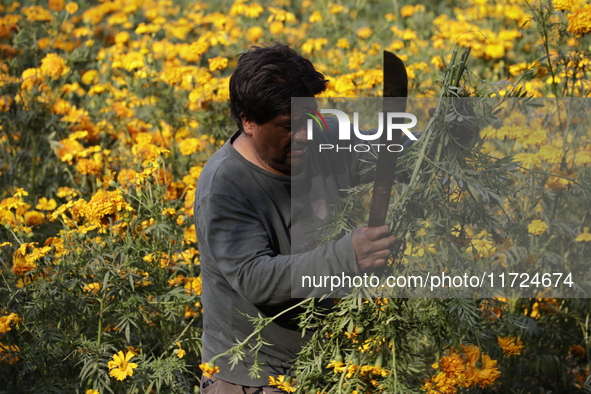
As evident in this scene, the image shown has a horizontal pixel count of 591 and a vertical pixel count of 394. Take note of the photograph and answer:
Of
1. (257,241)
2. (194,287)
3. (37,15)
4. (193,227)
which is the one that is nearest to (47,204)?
(193,227)

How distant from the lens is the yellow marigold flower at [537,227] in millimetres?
3020

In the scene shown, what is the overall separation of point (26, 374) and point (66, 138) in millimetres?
1831

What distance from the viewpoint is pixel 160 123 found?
4.39m

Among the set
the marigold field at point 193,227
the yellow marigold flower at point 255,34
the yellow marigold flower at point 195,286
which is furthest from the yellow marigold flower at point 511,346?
the yellow marigold flower at point 255,34

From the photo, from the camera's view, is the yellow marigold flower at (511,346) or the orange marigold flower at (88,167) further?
the orange marigold flower at (88,167)

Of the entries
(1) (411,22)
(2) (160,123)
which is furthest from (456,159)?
(1) (411,22)

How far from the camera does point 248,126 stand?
2.19 metres

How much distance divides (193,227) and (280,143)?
46.0 inches

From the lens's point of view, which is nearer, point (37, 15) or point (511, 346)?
point (511, 346)

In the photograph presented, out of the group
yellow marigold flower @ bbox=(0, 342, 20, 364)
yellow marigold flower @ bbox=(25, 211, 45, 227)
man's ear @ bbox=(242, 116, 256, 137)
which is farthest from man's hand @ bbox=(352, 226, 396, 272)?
yellow marigold flower @ bbox=(25, 211, 45, 227)

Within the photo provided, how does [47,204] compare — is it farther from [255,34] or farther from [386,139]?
[386,139]

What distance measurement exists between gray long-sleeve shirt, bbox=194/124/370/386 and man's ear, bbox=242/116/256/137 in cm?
9

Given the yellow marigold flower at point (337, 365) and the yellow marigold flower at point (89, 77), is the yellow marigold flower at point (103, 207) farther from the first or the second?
the yellow marigold flower at point (89, 77)

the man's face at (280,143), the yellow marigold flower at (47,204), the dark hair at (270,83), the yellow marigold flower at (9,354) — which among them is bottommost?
the yellow marigold flower at (9,354)
